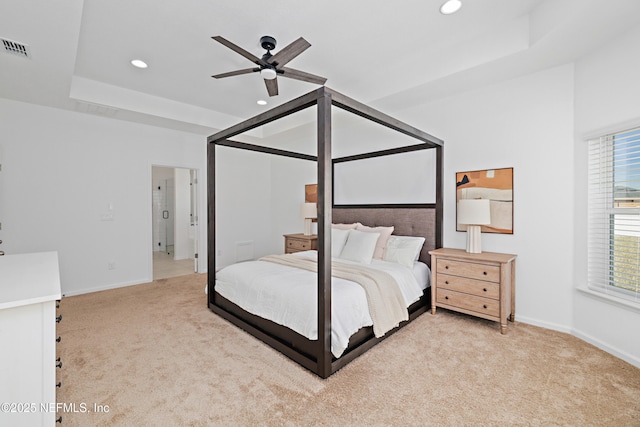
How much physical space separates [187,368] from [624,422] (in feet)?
9.26

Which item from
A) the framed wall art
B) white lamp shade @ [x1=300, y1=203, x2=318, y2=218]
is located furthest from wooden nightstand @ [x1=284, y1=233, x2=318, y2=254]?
the framed wall art

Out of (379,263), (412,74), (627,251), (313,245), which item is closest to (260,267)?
(379,263)

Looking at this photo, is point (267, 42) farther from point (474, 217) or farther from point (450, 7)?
point (474, 217)

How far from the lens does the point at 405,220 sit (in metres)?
3.86

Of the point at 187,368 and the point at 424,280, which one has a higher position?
the point at 424,280

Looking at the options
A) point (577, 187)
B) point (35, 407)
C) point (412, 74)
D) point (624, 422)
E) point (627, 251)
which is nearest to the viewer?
point (35, 407)

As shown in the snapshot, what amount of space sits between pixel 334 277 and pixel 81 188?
395 cm

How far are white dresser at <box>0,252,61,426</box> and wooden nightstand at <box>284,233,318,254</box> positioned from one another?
142 inches

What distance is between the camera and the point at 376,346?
251 centimetres

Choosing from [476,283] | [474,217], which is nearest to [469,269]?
[476,283]

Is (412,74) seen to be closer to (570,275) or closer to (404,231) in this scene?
(404,231)

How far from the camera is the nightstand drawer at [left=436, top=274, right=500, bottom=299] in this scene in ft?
9.18

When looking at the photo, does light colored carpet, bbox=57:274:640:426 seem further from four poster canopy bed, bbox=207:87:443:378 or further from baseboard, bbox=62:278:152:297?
baseboard, bbox=62:278:152:297

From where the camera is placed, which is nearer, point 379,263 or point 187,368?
point 187,368
